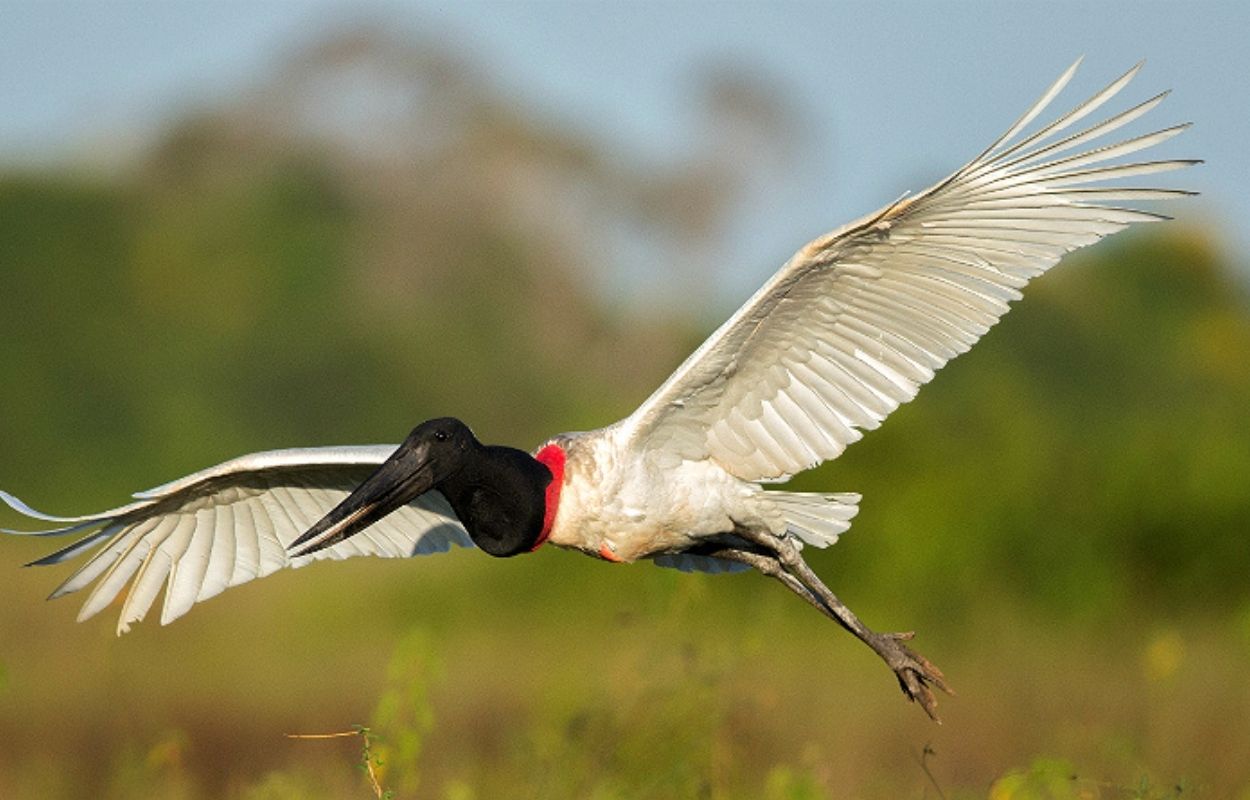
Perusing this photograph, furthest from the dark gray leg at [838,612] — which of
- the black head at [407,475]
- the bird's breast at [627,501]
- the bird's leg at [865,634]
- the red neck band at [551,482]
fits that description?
the black head at [407,475]

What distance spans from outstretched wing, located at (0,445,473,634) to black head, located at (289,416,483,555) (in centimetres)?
62

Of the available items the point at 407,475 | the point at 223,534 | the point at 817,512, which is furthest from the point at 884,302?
the point at 223,534

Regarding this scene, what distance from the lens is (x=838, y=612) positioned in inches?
277

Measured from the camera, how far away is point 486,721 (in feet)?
38.4

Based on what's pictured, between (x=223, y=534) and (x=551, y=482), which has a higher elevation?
(x=551, y=482)

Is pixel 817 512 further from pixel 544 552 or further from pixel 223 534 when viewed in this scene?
pixel 544 552

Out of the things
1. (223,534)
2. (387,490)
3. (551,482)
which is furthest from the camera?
(223,534)

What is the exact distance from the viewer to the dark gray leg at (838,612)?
6.86m

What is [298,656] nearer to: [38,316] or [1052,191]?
[1052,191]

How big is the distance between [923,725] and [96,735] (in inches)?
174

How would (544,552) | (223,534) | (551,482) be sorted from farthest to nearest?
(544,552) → (223,534) → (551,482)

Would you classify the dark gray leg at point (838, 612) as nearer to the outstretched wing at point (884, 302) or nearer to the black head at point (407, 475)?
the outstretched wing at point (884, 302)

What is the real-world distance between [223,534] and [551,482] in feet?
5.26

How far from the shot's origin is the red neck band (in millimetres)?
6770
